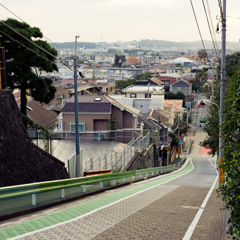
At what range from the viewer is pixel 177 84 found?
476 feet

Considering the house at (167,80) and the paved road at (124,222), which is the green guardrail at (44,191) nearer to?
the paved road at (124,222)

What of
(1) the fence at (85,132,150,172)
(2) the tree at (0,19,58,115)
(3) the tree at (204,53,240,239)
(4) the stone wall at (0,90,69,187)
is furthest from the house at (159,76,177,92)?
(3) the tree at (204,53,240,239)

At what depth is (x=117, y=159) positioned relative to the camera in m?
32.3

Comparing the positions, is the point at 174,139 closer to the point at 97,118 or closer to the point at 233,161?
the point at 97,118

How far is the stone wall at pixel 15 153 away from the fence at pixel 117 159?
7.71 metres

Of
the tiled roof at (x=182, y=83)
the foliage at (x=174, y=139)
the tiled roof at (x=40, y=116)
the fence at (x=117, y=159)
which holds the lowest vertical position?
the foliage at (x=174, y=139)

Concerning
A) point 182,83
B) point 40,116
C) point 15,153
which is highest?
point 182,83

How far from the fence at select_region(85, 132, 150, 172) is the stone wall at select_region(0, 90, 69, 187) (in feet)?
25.3

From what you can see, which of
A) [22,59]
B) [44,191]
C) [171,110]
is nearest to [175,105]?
[171,110]

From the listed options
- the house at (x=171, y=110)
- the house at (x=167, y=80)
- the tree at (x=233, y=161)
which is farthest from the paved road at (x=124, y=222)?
the house at (x=167, y=80)

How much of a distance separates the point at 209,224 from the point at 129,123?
108 feet

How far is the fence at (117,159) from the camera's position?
1073 inches

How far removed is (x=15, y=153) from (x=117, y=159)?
690 inches

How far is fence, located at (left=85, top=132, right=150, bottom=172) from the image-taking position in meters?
27.3
